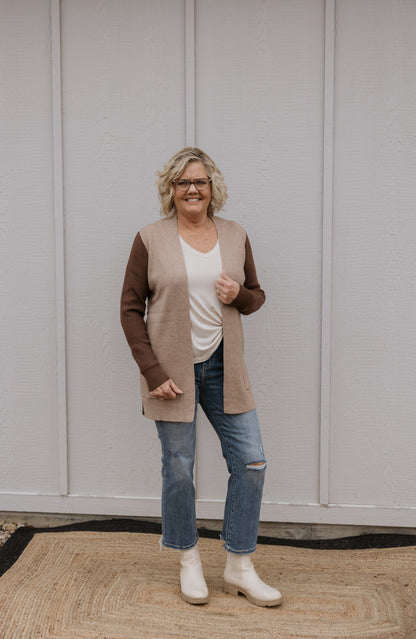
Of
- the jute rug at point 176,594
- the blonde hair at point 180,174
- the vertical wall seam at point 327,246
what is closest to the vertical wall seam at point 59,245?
the jute rug at point 176,594

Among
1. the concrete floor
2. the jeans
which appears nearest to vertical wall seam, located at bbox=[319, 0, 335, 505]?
the concrete floor

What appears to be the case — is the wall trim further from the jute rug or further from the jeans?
the jeans

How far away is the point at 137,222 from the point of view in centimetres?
321

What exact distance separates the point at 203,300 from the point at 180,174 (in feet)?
1.62

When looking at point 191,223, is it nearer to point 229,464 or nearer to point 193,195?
point 193,195

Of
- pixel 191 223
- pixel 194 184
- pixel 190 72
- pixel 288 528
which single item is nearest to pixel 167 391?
pixel 191 223

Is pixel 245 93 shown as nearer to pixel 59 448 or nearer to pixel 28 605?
pixel 59 448

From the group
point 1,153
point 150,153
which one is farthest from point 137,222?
point 1,153

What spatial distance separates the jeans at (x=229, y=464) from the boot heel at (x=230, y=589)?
0.62ft

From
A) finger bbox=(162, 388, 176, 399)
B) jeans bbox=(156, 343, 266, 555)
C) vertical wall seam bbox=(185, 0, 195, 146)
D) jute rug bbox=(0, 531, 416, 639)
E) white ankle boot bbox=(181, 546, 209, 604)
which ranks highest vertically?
vertical wall seam bbox=(185, 0, 195, 146)

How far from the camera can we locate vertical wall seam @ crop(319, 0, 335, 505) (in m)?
3.04

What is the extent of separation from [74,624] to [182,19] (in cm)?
274

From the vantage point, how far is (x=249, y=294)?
254 centimetres

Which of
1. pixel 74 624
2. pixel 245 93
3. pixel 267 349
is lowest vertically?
pixel 74 624
